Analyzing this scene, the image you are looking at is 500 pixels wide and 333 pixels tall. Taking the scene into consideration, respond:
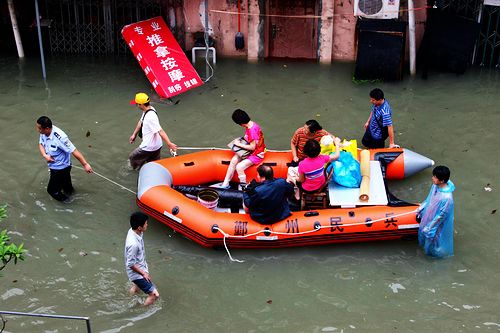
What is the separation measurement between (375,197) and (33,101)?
7.15 meters

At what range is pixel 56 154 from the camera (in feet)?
28.9

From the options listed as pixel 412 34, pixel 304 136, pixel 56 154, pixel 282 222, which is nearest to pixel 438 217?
pixel 282 222

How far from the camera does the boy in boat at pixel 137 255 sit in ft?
22.2

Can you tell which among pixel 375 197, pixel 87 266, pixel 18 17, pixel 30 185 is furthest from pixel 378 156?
pixel 18 17

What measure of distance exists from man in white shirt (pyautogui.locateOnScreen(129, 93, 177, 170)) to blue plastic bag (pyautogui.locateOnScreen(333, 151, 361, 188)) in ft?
7.89

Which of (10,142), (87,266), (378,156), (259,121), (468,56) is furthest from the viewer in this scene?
(468,56)

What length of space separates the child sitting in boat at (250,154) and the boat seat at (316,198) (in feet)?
3.18

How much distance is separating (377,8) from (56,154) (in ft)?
23.9

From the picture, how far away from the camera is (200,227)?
27.0ft

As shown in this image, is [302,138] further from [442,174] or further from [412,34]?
[412,34]

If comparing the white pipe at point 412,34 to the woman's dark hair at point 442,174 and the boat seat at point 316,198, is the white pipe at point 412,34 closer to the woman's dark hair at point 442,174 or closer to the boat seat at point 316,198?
the boat seat at point 316,198

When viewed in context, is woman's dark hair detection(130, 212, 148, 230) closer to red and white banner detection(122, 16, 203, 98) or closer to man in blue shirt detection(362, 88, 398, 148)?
man in blue shirt detection(362, 88, 398, 148)

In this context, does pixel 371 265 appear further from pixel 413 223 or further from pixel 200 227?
pixel 200 227

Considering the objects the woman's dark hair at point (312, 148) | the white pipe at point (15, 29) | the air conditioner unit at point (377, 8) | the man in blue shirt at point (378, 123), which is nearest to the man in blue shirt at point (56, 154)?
the woman's dark hair at point (312, 148)
